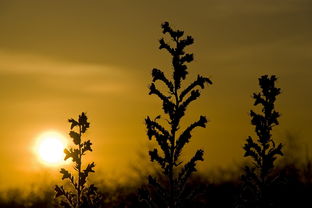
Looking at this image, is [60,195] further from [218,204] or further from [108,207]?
[218,204]

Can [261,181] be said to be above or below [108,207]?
below

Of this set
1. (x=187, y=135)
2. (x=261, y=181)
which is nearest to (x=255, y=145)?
(x=261, y=181)

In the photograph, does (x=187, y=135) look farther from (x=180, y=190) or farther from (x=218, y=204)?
(x=218, y=204)

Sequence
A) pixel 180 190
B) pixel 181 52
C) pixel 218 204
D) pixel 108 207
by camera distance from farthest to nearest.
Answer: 1. pixel 218 204
2. pixel 108 207
3. pixel 181 52
4. pixel 180 190

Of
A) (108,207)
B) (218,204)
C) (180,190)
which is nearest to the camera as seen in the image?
(180,190)

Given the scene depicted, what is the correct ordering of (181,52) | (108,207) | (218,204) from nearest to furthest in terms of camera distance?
(181,52)
(108,207)
(218,204)

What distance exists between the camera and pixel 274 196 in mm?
31812

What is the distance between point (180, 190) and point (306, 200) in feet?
199

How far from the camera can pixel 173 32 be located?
102ft

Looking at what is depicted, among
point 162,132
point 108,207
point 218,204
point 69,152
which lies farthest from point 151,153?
point 218,204

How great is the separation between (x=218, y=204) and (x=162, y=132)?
7399cm

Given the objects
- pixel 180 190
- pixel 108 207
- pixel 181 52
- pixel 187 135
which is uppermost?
pixel 108 207

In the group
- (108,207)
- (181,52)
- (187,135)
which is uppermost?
(108,207)

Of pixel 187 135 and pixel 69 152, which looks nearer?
pixel 187 135
